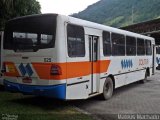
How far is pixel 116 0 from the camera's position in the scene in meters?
126

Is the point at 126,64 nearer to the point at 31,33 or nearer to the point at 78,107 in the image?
the point at 78,107

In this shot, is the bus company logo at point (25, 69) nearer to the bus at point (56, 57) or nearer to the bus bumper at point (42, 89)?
the bus at point (56, 57)

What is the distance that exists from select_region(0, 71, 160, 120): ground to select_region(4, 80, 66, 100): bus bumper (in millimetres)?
450

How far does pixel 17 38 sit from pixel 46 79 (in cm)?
179

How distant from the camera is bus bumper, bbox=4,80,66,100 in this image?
9.08 m

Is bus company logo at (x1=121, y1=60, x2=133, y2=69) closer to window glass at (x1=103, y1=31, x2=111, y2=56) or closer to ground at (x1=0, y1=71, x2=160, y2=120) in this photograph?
ground at (x1=0, y1=71, x2=160, y2=120)

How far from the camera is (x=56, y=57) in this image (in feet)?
29.7

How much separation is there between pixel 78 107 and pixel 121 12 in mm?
103386

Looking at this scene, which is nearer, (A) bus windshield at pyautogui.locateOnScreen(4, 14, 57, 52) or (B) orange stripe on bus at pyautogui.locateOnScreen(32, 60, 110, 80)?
(B) orange stripe on bus at pyautogui.locateOnScreen(32, 60, 110, 80)

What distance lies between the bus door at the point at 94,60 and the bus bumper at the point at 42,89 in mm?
1812

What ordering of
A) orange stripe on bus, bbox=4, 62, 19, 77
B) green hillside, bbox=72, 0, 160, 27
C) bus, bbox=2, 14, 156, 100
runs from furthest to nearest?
1. green hillside, bbox=72, 0, 160, 27
2. orange stripe on bus, bbox=4, 62, 19, 77
3. bus, bbox=2, 14, 156, 100

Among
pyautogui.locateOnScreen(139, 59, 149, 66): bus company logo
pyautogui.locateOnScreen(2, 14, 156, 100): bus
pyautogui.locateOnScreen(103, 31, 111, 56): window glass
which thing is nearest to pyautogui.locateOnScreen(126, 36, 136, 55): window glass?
pyautogui.locateOnScreen(139, 59, 149, 66): bus company logo

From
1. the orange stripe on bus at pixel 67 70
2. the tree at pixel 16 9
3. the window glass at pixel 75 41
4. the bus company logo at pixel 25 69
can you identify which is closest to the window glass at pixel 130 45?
the orange stripe on bus at pixel 67 70

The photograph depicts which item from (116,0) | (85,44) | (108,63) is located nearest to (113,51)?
(108,63)
